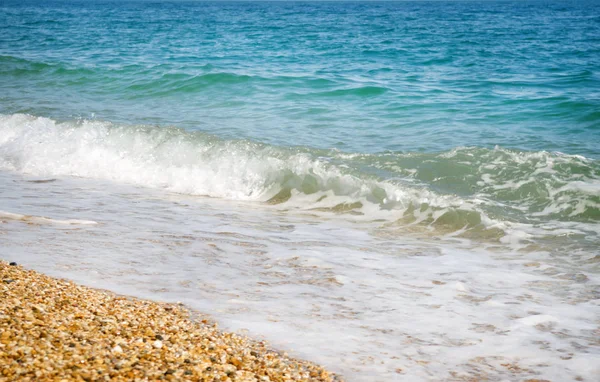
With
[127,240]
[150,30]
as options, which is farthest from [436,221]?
[150,30]

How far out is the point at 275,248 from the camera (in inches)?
248

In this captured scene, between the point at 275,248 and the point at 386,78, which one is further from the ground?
the point at 386,78

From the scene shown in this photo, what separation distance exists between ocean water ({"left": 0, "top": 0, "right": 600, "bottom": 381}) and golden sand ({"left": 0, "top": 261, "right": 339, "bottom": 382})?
34 cm

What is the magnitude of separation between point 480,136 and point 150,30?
27.5m

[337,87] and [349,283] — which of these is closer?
[349,283]

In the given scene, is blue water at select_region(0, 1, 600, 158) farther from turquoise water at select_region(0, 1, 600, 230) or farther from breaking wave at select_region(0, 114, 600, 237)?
breaking wave at select_region(0, 114, 600, 237)

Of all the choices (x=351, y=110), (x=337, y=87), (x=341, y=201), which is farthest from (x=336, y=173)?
(x=337, y=87)

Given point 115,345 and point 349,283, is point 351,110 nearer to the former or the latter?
point 349,283

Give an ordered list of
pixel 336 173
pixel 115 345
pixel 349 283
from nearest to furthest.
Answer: pixel 115 345
pixel 349 283
pixel 336 173

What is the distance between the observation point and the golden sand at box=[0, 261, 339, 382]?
3.14 m

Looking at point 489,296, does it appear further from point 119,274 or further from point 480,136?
point 480,136

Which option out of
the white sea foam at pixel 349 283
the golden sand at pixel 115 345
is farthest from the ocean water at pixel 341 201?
the golden sand at pixel 115 345

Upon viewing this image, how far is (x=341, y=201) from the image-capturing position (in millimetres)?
8742

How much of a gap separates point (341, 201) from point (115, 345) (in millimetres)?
5594
